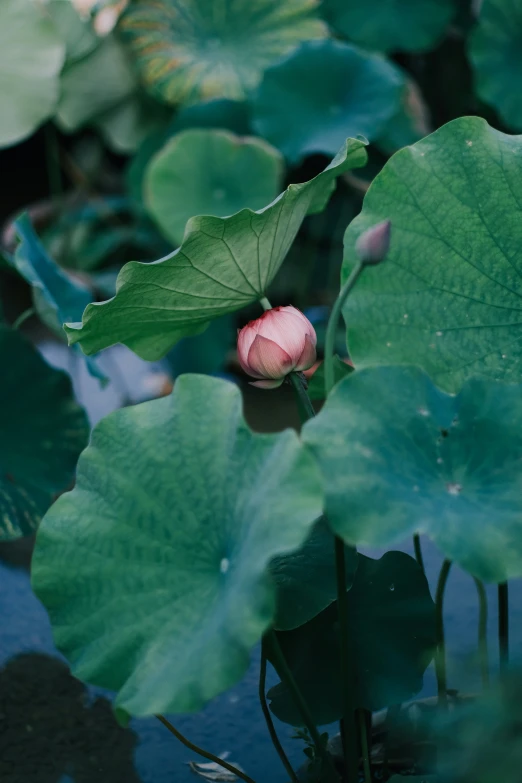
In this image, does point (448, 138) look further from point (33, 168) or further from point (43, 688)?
point (33, 168)

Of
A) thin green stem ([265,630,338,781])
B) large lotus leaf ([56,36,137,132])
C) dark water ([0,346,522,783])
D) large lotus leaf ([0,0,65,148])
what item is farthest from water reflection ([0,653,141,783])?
large lotus leaf ([56,36,137,132])

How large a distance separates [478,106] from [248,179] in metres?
0.74

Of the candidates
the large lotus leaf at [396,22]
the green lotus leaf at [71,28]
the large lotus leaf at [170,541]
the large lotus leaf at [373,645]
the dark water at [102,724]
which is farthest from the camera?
the large lotus leaf at [396,22]

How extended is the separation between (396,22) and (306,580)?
1.84 m

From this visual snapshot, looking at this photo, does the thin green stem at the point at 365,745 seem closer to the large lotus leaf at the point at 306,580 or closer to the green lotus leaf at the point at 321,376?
the large lotus leaf at the point at 306,580

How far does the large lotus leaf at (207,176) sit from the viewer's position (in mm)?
1976

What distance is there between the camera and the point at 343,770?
0.86m

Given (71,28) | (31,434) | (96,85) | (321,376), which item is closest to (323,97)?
(71,28)

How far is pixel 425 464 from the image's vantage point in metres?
0.64

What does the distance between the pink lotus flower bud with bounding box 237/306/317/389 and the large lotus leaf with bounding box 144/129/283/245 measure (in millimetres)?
1302

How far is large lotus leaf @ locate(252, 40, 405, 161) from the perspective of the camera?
1.94 metres

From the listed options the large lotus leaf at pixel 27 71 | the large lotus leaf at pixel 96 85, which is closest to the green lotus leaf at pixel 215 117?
the large lotus leaf at pixel 96 85

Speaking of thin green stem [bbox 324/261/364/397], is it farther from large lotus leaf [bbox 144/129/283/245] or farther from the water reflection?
large lotus leaf [bbox 144/129/283/245]

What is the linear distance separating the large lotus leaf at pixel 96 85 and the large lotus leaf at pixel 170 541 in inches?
74.2
